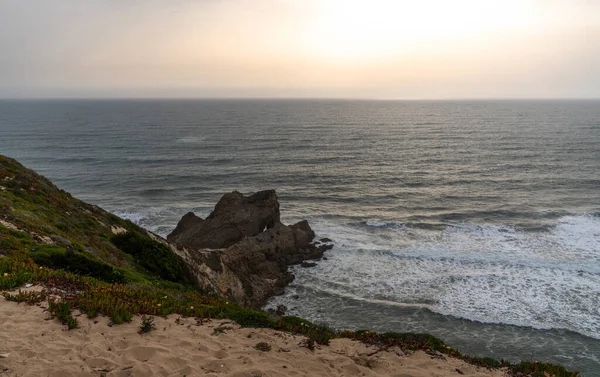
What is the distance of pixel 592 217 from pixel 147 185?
6184cm

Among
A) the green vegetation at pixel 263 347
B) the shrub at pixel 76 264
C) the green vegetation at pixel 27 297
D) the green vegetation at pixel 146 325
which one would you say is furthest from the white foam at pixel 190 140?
the green vegetation at pixel 263 347

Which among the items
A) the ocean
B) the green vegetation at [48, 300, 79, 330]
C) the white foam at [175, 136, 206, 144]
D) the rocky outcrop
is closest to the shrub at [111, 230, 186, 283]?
the rocky outcrop

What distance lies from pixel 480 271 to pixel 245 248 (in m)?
20.1

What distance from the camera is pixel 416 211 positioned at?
48.8m

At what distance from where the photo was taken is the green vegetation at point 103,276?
1242cm

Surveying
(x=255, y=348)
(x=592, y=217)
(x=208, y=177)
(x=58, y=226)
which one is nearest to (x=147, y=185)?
(x=208, y=177)

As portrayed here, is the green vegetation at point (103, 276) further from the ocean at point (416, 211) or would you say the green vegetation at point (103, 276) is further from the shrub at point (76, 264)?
the ocean at point (416, 211)

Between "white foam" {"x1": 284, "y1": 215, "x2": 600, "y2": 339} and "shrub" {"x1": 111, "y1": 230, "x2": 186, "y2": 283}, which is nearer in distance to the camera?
"shrub" {"x1": 111, "y1": 230, "x2": 186, "y2": 283}

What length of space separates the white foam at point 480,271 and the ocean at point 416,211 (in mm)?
140

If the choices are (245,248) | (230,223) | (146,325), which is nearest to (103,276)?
(146,325)

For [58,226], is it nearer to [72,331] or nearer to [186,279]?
[186,279]

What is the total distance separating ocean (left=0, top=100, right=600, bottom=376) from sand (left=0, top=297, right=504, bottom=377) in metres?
13.4

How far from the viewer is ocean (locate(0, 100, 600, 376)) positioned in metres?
25.8

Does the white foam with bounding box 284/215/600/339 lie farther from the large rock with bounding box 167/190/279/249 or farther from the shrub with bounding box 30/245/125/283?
the shrub with bounding box 30/245/125/283
